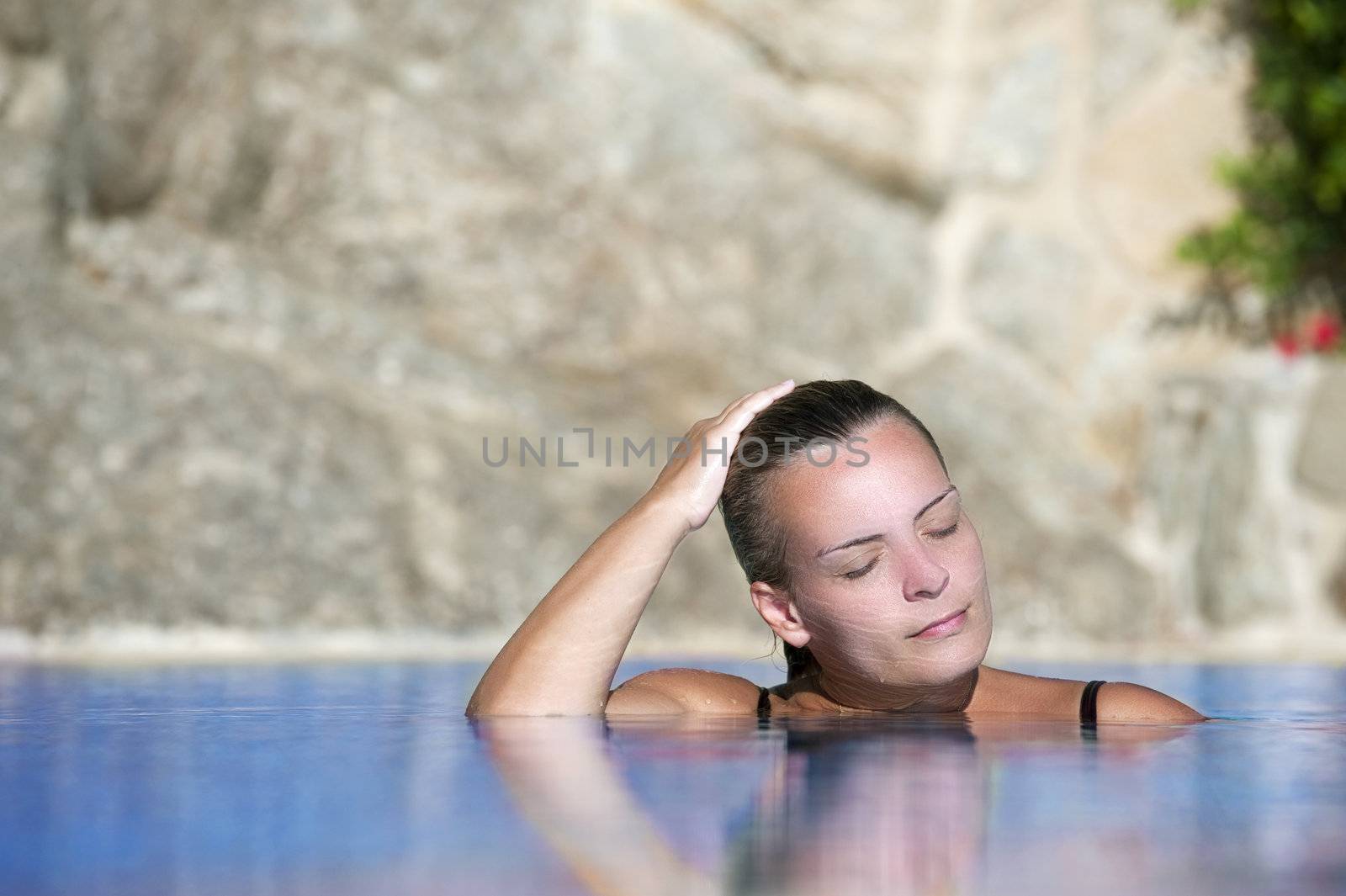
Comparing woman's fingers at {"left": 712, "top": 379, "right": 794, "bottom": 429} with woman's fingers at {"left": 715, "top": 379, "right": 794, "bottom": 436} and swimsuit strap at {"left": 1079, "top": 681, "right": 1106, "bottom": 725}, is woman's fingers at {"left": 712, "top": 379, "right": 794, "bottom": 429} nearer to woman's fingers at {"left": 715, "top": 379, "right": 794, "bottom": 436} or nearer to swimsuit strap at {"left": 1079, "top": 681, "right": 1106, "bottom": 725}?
woman's fingers at {"left": 715, "top": 379, "right": 794, "bottom": 436}

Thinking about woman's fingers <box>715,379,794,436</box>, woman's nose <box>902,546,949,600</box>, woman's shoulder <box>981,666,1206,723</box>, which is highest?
woman's fingers <box>715,379,794,436</box>

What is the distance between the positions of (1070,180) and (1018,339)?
0.81 m

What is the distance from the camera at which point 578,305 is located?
257 inches

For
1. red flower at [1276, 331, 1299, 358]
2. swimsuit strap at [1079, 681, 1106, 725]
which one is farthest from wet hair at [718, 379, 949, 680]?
red flower at [1276, 331, 1299, 358]

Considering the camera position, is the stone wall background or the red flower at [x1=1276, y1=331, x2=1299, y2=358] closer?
the stone wall background

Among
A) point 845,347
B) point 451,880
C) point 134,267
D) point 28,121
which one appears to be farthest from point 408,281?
point 451,880

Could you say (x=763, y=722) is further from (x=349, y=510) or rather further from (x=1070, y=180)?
(x=1070, y=180)

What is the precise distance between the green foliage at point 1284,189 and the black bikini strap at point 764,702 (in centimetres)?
533

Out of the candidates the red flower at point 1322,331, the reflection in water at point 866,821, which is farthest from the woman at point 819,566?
the red flower at point 1322,331

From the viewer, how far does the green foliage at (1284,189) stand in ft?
22.5

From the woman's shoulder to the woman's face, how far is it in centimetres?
23

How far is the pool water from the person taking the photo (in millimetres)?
914

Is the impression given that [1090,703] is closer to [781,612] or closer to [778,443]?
[781,612]

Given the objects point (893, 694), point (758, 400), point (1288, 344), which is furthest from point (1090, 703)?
point (1288, 344)
